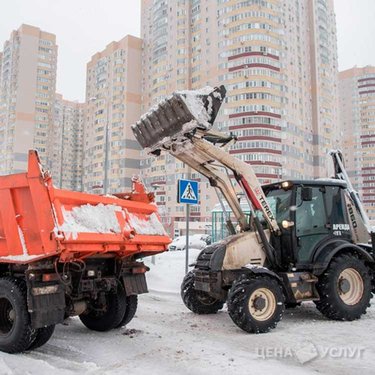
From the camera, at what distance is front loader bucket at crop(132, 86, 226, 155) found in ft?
23.6

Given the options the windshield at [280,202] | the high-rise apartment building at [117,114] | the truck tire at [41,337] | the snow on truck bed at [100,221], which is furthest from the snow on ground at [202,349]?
the high-rise apartment building at [117,114]

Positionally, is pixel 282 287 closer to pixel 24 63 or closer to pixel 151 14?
pixel 151 14

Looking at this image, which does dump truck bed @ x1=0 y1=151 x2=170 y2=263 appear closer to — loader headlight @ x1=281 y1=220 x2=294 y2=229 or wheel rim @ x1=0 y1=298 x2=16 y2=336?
wheel rim @ x1=0 y1=298 x2=16 y2=336

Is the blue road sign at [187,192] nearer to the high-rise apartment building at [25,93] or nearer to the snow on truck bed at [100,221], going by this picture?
the snow on truck bed at [100,221]

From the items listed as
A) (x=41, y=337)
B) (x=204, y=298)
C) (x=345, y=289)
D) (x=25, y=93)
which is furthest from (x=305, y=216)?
(x=25, y=93)

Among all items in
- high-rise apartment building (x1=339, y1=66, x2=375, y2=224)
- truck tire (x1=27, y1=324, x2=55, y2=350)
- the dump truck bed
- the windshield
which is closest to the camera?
the dump truck bed

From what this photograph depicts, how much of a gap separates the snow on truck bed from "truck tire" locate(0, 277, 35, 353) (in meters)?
0.98

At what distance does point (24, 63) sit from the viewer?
295 ft

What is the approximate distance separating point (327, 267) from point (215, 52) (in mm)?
64091

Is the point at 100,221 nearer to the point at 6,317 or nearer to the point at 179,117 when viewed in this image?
the point at 6,317

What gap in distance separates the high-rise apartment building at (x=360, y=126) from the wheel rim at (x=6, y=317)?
97.4 m

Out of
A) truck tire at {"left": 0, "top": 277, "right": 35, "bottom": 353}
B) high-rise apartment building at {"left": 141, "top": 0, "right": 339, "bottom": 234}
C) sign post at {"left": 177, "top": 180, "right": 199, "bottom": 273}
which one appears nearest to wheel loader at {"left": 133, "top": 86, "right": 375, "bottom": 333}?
sign post at {"left": 177, "top": 180, "right": 199, "bottom": 273}

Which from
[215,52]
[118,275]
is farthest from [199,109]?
[215,52]

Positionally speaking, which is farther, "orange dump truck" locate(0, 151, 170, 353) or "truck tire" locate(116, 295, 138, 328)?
"truck tire" locate(116, 295, 138, 328)
